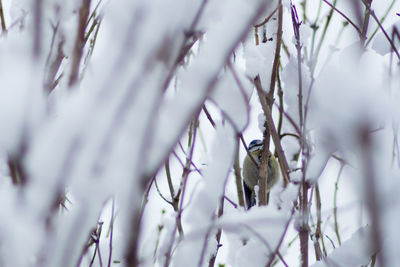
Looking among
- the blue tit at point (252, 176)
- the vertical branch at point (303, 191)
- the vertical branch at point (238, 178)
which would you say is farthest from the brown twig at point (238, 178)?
the blue tit at point (252, 176)

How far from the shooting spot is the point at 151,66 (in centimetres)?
46

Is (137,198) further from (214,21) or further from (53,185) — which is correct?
(214,21)

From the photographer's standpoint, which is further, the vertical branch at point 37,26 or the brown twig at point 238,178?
the brown twig at point 238,178

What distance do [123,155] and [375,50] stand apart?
0.80 m

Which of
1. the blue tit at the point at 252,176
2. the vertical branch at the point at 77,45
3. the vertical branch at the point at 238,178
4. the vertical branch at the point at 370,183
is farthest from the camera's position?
the blue tit at the point at 252,176

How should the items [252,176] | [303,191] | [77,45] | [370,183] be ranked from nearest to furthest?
[370,183] → [77,45] → [303,191] → [252,176]

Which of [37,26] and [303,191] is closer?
[37,26]

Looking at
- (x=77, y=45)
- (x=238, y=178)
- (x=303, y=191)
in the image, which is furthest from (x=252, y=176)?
(x=77, y=45)

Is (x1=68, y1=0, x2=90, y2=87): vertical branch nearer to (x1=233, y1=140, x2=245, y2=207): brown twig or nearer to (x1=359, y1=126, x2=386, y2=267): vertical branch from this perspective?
(x1=359, y1=126, x2=386, y2=267): vertical branch

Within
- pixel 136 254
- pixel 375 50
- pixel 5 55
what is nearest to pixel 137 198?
pixel 136 254

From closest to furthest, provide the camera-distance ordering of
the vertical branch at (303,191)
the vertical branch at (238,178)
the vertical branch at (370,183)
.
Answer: the vertical branch at (370,183), the vertical branch at (303,191), the vertical branch at (238,178)

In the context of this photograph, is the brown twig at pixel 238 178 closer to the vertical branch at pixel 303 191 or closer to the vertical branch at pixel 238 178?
the vertical branch at pixel 238 178

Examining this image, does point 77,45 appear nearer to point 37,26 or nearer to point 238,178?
point 37,26

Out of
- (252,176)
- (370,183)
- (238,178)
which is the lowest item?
(370,183)
